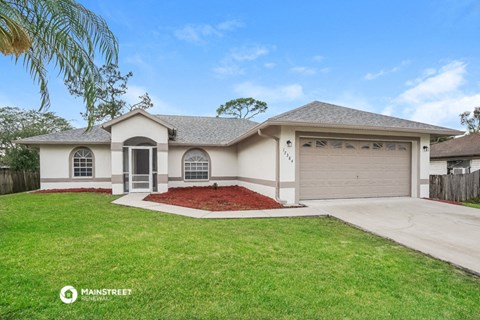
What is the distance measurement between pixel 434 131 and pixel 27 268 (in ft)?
44.3

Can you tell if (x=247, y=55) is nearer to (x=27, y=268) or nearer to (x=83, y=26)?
(x=83, y=26)

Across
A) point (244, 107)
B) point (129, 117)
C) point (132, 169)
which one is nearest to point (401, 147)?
point (129, 117)

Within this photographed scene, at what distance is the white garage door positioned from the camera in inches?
392

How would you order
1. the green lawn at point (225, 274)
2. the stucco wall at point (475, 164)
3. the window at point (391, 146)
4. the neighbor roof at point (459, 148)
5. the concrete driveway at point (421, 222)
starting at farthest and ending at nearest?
the neighbor roof at point (459, 148) < the stucco wall at point (475, 164) < the window at point (391, 146) < the concrete driveway at point (421, 222) < the green lawn at point (225, 274)

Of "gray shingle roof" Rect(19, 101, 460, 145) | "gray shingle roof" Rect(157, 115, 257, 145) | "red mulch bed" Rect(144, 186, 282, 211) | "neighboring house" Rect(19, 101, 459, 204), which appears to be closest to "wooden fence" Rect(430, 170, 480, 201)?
"neighboring house" Rect(19, 101, 459, 204)

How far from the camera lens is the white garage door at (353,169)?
9.97 m

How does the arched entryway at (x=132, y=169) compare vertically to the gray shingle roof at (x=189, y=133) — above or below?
below

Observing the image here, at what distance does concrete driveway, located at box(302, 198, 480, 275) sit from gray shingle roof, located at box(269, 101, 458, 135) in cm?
301

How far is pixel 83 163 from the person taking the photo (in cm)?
1448

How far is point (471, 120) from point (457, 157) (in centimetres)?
2886

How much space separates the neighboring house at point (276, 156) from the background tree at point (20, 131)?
9.03 m

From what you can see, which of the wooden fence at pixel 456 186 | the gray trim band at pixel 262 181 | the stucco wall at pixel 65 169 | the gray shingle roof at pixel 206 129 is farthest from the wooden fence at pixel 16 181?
the wooden fence at pixel 456 186

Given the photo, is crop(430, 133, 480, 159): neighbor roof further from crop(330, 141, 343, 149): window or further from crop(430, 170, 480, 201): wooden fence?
crop(330, 141, 343, 149): window

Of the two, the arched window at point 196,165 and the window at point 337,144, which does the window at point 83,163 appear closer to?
the arched window at point 196,165
